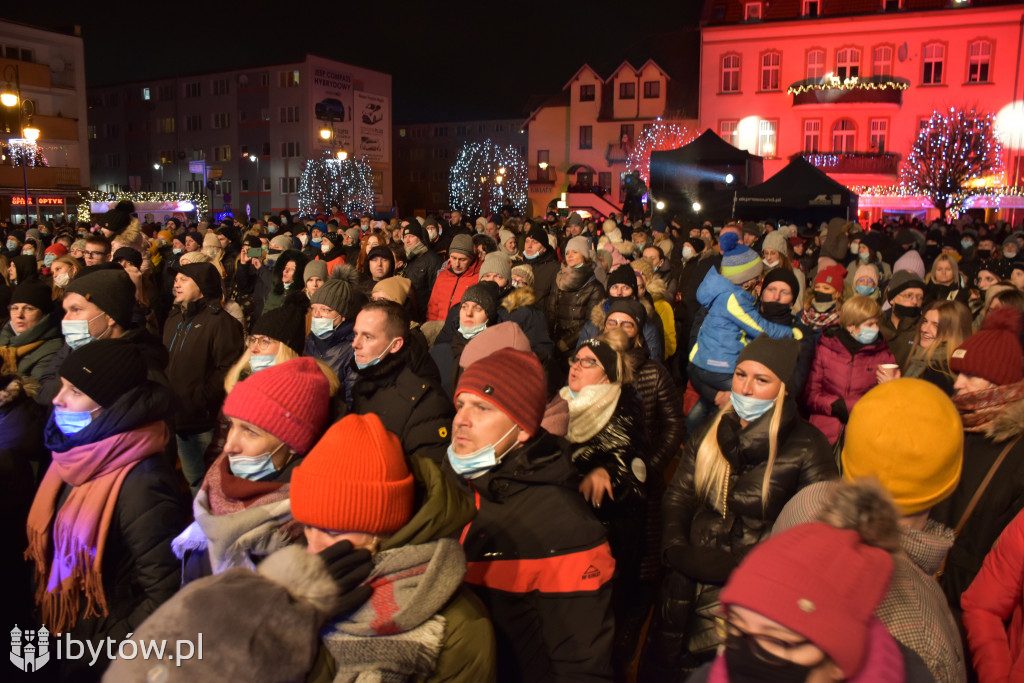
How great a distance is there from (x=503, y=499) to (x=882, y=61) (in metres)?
44.4

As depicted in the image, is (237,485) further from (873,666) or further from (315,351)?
(315,351)

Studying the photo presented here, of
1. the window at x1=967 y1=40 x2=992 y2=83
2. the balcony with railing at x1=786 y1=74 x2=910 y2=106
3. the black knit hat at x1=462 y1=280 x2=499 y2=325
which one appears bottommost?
the black knit hat at x1=462 y1=280 x2=499 y2=325

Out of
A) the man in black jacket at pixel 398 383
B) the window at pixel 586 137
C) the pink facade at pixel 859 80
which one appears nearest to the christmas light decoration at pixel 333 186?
the window at pixel 586 137

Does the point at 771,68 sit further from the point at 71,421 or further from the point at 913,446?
the point at 71,421

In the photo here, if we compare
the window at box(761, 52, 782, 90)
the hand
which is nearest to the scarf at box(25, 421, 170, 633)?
the hand

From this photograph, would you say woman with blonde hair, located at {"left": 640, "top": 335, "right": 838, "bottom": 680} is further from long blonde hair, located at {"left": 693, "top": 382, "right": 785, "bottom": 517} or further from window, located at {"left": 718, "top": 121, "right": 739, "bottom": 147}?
window, located at {"left": 718, "top": 121, "right": 739, "bottom": 147}

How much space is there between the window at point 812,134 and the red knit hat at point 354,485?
42518 mm

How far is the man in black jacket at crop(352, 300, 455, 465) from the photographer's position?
3916 millimetres

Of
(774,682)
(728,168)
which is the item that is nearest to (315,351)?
(774,682)

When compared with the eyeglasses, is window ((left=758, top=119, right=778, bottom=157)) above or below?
above

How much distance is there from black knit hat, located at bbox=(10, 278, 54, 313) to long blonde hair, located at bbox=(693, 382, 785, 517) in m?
4.56

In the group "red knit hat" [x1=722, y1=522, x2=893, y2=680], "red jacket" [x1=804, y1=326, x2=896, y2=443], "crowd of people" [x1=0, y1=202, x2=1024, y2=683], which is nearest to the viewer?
"red knit hat" [x1=722, y1=522, x2=893, y2=680]

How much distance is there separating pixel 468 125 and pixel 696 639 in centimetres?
10460

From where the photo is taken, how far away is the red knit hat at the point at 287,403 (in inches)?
109
